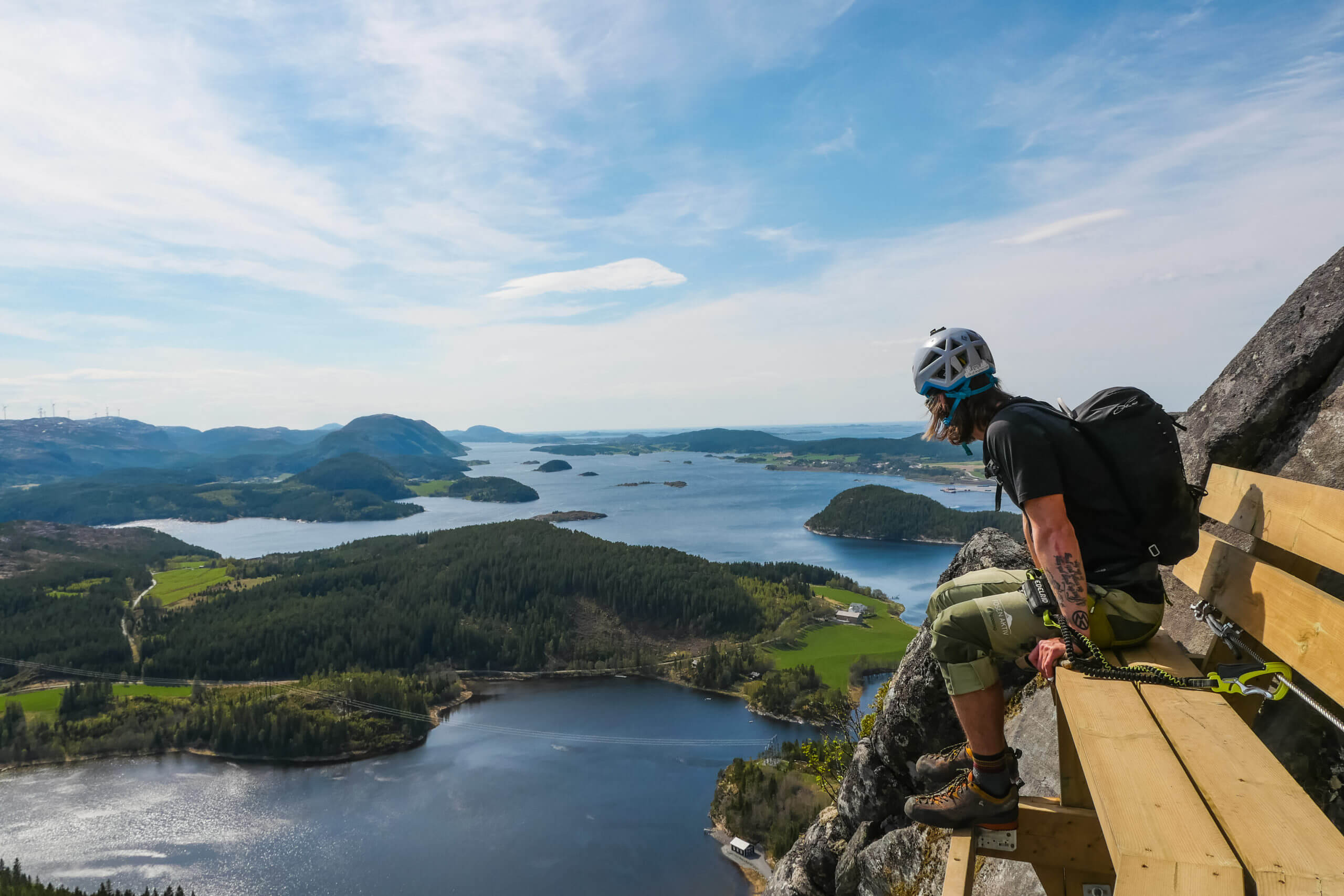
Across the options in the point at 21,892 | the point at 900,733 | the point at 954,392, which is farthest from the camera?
the point at 21,892

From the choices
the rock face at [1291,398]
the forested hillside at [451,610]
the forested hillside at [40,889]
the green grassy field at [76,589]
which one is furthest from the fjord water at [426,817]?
the green grassy field at [76,589]

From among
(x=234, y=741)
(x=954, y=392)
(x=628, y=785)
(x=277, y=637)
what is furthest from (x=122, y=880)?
(x=954, y=392)

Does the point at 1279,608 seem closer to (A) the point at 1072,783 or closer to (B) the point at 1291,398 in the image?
(A) the point at 1072,783

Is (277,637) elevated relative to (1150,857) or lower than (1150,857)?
lower

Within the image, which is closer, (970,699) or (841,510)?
(970,699)

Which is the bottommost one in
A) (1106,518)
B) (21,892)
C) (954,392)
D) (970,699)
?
(21,892)

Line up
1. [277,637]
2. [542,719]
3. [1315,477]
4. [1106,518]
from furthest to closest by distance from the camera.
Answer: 1. [277,637]
2. [542,719]
3. [1315,477]
4. [1106,518]

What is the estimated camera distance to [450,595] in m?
126

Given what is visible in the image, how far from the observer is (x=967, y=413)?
468 centimetres

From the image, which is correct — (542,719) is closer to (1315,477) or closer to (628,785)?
(628,785)

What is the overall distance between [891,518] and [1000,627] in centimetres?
17926

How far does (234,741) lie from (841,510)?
141128mm

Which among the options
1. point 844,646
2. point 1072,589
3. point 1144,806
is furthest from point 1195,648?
point 844,646

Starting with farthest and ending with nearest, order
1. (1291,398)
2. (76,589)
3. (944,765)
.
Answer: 1. (76,589)
2. (1291,398)
3. (944,765)
